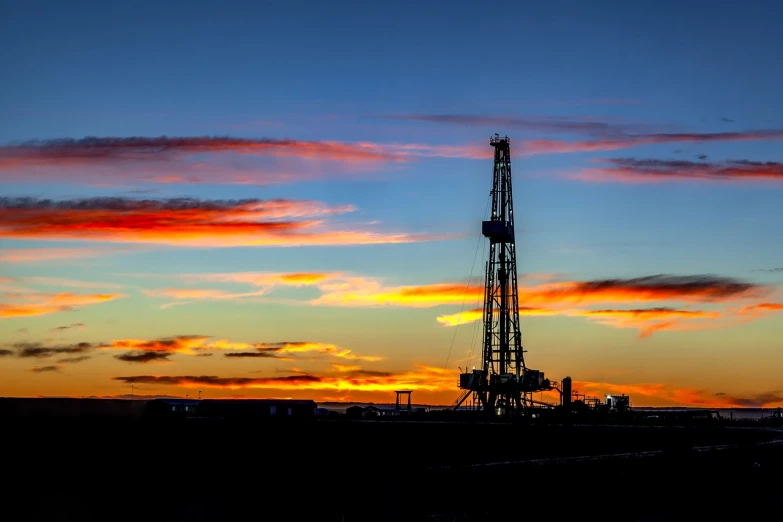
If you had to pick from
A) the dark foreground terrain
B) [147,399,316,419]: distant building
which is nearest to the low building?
[147,399,316,419]: distant building

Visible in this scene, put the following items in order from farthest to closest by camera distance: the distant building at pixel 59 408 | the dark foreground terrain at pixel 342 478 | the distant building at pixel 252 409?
the distant building at pixel 252 409, the distant building at pixel 59 408, the dark foreground terrain at pixel 342 478

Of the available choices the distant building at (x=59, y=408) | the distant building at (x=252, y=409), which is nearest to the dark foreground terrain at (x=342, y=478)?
the distant building at (x=59, y=408)

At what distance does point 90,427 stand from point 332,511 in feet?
116

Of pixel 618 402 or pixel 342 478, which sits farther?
pixel 618 402

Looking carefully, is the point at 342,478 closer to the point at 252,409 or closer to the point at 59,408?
the point at 59,408

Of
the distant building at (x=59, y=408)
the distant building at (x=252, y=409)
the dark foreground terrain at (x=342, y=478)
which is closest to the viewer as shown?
the dark foreground terrain at (x=342, y=478)

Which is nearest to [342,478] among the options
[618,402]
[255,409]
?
[255,409]

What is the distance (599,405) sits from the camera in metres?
146

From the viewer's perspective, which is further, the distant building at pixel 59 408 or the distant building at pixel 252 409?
the distant building at pixel 252 409

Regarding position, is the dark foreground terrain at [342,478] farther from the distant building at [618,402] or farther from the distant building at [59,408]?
the distant building at [618,402]

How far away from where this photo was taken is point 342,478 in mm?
48469

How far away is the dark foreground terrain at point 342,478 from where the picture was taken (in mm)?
30391

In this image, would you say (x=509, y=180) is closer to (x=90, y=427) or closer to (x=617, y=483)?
(x=90, y=427)

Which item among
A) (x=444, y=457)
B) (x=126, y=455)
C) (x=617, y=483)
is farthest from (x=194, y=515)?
(x=444, y=457)
